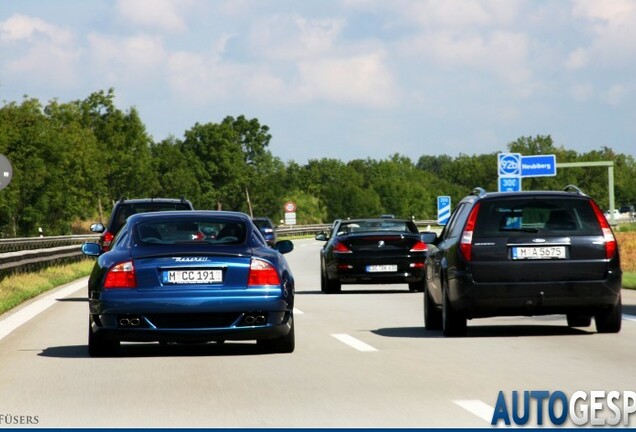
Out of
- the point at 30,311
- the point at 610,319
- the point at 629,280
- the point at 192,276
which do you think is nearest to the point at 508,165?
the point at 629,280

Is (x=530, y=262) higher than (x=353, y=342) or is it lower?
higher

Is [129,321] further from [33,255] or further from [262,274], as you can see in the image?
[33,255]

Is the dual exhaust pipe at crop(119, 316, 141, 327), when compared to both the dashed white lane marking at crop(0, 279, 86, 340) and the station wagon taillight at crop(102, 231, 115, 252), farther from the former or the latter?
the station wagon taillight at crop(102, 231, 115, 252)

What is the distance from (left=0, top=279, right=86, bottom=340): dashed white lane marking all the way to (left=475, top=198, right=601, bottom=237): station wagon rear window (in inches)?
211

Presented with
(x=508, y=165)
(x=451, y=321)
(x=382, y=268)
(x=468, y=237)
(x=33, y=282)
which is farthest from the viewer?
(x=508, y=165)

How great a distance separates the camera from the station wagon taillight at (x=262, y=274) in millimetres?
12867

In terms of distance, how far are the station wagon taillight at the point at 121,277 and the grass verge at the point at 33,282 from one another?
25.5 feet

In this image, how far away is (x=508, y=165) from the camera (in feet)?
190

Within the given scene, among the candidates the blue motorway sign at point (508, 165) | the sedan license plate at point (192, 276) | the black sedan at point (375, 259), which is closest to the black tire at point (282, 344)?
the sedan license plate at point (192, 276)

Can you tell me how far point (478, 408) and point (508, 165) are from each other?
1947 inches

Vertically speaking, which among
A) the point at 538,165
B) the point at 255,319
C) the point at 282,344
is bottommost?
the point at 282,344

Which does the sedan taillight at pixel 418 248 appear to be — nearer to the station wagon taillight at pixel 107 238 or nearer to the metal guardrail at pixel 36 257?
the station wagon taillight at pixel 107 238

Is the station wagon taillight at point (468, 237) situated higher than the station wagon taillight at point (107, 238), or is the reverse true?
the station wagon taillight at point (468, 237)

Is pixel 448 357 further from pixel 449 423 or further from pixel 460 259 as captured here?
pixel 449 423
